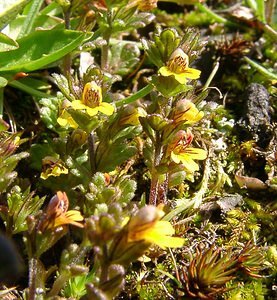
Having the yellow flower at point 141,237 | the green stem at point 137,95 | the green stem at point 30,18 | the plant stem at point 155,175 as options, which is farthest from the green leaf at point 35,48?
the yellow flower at point 141,237

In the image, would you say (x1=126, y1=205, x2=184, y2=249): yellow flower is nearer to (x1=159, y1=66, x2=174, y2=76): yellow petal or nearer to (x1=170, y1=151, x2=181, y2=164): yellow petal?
(x1=170, y1=151, x2=181, y2=164): yellow petal

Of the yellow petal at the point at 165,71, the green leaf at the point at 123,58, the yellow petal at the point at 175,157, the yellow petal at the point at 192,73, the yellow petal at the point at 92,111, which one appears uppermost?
the yellow petal at the point at 165,71

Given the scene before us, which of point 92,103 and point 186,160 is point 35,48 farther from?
point 186,160

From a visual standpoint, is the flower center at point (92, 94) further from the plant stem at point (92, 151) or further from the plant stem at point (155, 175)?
the plant stem at point (155, 175)

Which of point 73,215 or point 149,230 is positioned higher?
point 149,230

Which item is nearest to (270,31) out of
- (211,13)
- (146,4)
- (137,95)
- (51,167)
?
(211,13)

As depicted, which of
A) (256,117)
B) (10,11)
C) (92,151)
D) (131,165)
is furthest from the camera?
(256,117)

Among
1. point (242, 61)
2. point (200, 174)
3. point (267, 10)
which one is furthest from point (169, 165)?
point (267, 10)
